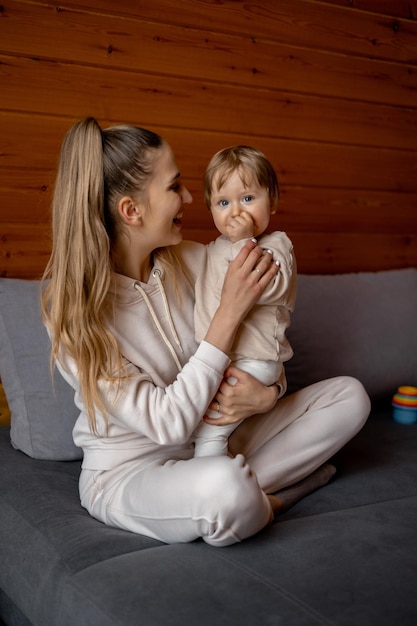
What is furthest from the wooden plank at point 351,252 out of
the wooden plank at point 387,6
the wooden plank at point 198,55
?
the wooden plank at point 387,6

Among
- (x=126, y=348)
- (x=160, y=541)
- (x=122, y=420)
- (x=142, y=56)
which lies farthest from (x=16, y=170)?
(x=160, y=541)

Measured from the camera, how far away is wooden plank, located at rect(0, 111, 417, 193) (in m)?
2.05

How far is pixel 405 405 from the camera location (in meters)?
2.17

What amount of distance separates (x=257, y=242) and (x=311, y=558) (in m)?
0.69

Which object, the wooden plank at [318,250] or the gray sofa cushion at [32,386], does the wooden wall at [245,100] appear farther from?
the gray sofa cushion at [32,386]

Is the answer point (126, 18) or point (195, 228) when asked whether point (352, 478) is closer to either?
point (195, 228)

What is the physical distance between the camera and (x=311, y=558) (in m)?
1.31

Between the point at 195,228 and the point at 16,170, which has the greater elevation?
the point at 16,170

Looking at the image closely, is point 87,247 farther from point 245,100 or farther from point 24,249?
point 245,100

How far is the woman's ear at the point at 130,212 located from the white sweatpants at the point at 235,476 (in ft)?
1.69

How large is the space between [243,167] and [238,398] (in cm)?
49

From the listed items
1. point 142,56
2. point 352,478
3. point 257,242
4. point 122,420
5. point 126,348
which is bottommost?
point 352,478

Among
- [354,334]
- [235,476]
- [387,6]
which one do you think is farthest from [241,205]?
[387,6]

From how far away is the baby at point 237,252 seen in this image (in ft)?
5.18
